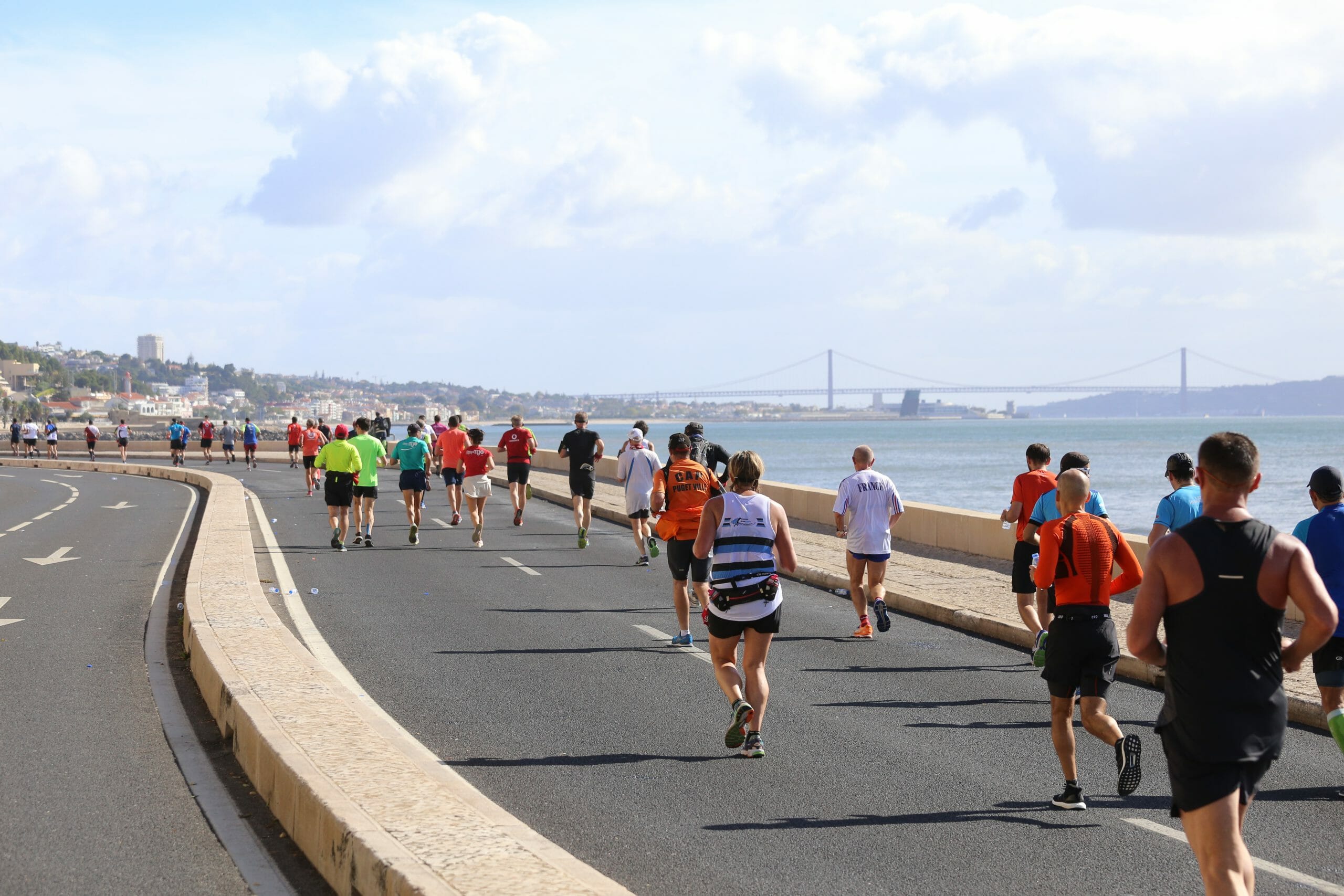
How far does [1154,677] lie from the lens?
9.50m

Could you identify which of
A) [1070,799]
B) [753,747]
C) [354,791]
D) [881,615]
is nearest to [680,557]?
[881,615]

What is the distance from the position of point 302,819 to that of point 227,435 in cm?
5246

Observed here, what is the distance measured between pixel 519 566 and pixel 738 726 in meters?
10.5

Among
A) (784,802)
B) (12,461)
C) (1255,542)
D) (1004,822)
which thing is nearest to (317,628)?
(784,802)

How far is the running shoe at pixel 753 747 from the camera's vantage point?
7293 millimetres

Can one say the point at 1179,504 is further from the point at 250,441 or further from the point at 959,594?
the point at 250,441

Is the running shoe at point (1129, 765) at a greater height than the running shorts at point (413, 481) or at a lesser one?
lesser

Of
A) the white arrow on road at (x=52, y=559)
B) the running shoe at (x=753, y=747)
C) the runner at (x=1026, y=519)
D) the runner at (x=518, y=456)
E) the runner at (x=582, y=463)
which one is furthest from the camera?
the runner at (x=518, y=456)

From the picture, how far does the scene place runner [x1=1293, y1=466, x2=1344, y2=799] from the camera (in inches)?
263

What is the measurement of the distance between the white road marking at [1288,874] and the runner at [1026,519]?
364cm

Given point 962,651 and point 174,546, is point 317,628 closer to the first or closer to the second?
point 962,651

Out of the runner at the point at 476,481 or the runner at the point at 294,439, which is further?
the runner at the point at 294,439

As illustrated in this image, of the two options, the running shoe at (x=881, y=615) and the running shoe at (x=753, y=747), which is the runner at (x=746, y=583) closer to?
the running shoe at (x=753, y=747)

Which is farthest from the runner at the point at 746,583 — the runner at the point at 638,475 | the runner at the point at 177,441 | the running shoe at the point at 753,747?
the runner at the point at 177,441
